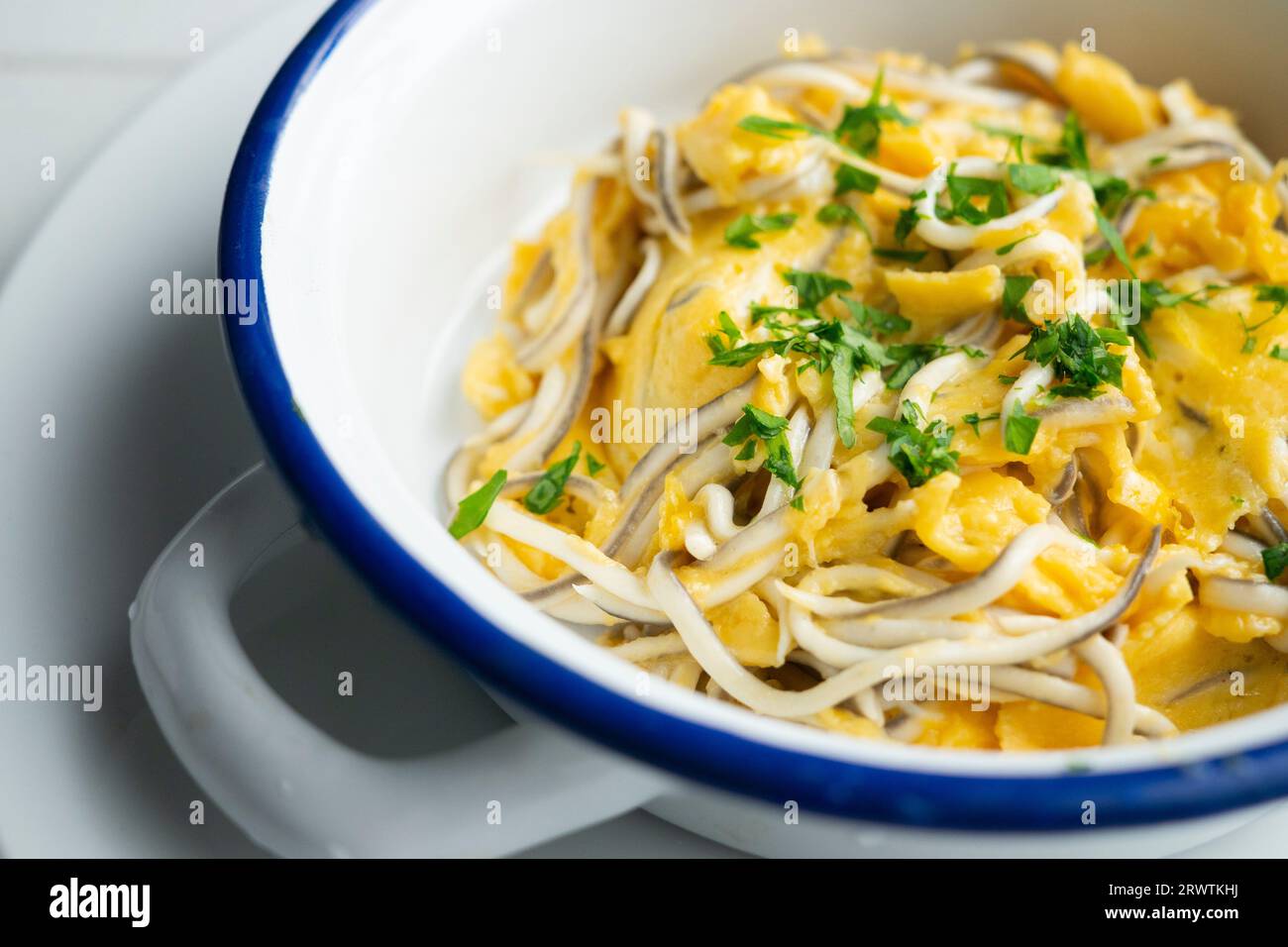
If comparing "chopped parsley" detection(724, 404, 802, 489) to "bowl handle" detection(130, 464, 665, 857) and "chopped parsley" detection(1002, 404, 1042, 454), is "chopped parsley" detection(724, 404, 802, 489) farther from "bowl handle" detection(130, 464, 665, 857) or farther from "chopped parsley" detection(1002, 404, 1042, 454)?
"bowl handle" detection(130, 464, 665, 857)

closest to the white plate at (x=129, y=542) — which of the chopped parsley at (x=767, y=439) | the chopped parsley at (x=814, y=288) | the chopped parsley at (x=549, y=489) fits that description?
the chopped parsley at (x=549, y=489)

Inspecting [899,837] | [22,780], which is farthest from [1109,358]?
[22,780]

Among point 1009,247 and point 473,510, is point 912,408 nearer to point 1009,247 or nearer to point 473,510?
point 1009,247

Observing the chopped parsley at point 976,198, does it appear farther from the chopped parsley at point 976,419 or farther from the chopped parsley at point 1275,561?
the chopped parsley at point 1275,561

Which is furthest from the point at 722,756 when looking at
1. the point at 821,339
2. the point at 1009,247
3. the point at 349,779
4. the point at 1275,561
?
the point at 1009,247

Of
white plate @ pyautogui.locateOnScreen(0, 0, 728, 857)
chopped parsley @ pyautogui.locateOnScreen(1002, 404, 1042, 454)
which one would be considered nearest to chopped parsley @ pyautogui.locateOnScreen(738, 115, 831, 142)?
chopped parsley @ pyautogui.locateOnScreen(1002, 404, 1042, 454)

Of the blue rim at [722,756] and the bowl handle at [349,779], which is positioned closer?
the blue rim at [722,756]
